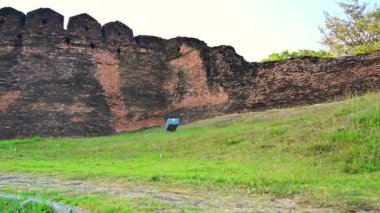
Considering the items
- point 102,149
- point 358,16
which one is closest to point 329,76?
point 102,149

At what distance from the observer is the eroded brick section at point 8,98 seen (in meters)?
14.2

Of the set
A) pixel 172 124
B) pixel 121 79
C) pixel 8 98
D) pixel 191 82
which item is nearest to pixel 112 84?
pixel 121 79

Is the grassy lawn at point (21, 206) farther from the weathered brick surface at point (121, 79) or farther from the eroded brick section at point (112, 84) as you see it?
the eroded brick section at point (112, 84)

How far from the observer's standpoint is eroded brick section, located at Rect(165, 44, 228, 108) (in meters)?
15.1

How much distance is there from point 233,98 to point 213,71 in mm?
1230

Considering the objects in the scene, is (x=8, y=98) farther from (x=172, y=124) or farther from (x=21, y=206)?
(x=21, y=206)

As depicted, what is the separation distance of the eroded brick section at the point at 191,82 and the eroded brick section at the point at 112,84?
64.6 inches

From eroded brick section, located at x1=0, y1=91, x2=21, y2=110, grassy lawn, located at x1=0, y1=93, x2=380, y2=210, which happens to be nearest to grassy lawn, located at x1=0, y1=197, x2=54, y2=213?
grassy lawn, located at x1=0, y1=93, x2=380, y2=210

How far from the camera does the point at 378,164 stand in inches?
242

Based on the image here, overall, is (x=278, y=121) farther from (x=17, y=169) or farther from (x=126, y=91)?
(x=126, y=91)

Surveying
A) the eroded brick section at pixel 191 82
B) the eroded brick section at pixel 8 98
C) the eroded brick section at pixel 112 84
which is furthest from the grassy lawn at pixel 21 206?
the eroded brick section at pixel 112 84

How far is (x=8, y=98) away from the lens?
14.4 m

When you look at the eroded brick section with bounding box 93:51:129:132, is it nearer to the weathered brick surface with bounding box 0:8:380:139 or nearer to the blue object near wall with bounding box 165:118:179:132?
the weathered brick surface with bounding box 0:8:380:139

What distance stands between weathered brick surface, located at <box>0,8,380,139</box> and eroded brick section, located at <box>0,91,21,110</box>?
1.0 inches
